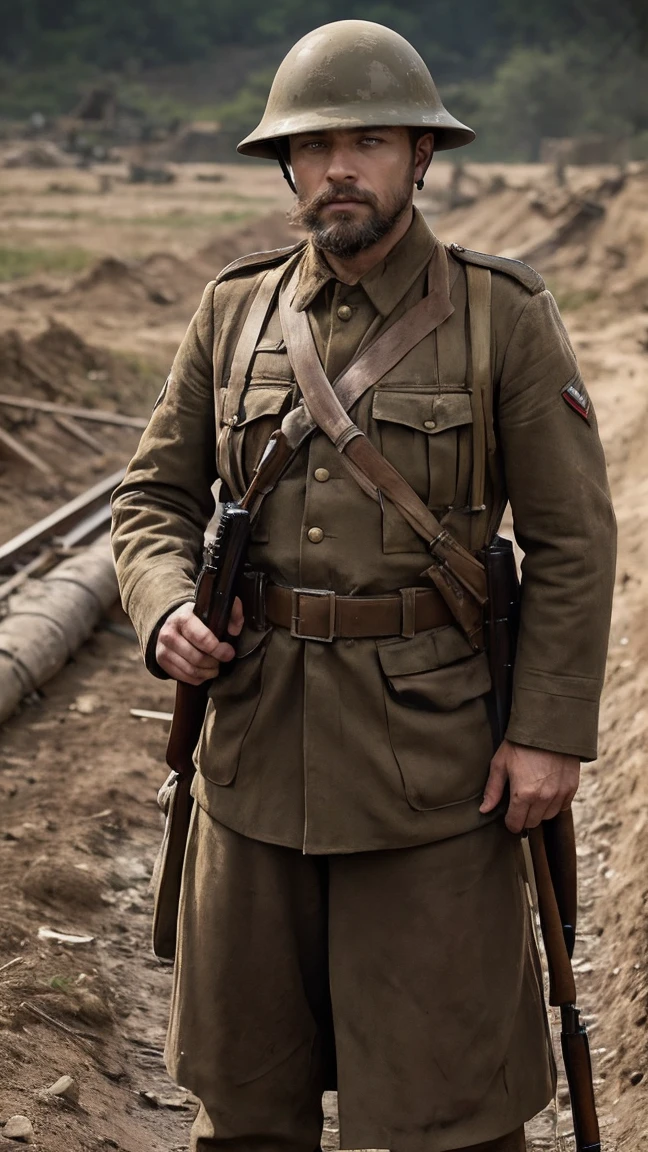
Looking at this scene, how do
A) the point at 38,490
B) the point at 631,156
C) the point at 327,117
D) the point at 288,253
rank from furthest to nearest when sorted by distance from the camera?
1. the point at 631,156
2. the point at 38,490
3. the point at 288,253
4. the point at 327,117

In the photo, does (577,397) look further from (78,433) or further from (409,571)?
(78,433)

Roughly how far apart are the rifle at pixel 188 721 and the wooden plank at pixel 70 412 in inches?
318

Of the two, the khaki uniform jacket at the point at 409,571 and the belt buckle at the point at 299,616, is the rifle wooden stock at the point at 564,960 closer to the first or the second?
the khaki uniform jacket at the point at 409,571

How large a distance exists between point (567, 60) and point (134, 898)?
1785 inches

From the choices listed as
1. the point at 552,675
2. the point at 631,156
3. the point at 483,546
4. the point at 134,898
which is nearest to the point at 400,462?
the point at 483,546

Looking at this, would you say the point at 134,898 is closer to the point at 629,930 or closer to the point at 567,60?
the point at 629,930

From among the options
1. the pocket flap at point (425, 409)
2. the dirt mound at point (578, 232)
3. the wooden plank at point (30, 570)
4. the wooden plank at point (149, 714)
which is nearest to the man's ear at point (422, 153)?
the pocket flap at point (425, 409)

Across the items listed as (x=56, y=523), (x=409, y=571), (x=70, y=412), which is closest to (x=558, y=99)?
(x=70, y=412)

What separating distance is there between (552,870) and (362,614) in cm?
65

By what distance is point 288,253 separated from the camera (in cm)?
287

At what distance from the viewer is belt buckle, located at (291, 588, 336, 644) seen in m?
2.56

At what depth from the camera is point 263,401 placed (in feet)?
8.68

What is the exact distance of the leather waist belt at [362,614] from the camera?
8.38ft

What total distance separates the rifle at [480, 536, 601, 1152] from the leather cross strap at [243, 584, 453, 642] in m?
0.11
